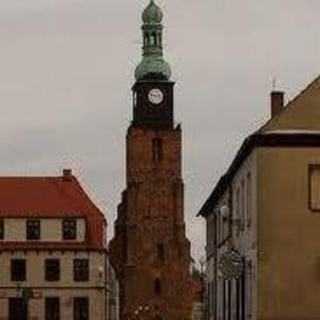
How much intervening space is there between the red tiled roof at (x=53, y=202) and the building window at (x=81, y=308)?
12.9 ft

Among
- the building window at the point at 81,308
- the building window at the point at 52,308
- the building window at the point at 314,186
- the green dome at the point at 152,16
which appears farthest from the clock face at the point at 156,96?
the building window at the point at 314,186

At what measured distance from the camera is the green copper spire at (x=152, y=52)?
146m

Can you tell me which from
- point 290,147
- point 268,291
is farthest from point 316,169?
point 268,291

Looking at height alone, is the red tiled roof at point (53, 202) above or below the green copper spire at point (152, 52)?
below

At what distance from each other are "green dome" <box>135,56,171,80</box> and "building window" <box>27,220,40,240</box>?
128 ft

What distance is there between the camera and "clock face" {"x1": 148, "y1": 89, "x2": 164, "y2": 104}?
146262 millimetres

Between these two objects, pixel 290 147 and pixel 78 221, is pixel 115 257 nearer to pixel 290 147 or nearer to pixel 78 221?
pixel 78 221

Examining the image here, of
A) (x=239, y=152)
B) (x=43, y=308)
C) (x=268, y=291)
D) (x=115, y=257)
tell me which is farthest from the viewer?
(x=115, y=257)

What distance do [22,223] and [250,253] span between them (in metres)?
68.3

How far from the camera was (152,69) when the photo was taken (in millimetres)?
145750

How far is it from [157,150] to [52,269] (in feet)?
122

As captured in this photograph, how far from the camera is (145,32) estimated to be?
147250 millimetres

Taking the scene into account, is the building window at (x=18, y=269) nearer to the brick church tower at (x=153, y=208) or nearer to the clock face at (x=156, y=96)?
the brick church tower at (x=153, y=208)

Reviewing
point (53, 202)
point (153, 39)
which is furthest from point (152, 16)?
point (53, 202)
